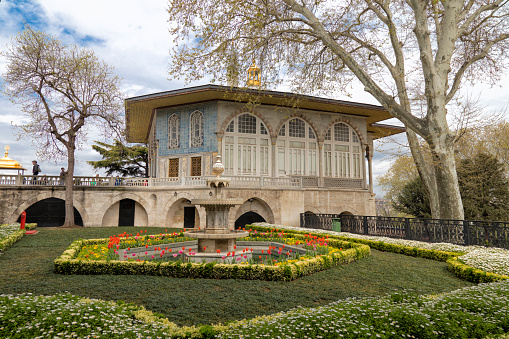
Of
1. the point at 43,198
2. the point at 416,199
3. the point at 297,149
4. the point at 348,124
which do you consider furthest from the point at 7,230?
the point at 416,199

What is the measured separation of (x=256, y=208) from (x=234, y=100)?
6.64 m

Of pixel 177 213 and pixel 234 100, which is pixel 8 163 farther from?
pixel 234 100

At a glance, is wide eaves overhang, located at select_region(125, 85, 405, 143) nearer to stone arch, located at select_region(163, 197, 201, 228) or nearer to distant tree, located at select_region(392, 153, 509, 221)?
stone arch, located at select_region(163, 197, 201, 228)

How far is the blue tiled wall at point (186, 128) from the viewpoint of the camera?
62.6 feet

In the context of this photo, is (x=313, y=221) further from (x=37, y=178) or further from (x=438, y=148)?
(x=37, y=178)

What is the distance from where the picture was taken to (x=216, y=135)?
18984 mm

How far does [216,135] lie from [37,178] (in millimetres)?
10815

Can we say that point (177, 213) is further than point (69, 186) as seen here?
Yes

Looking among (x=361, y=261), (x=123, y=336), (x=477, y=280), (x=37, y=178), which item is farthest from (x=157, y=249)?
(x=37, y=178)

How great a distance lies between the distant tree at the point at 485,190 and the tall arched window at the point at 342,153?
6.58 m

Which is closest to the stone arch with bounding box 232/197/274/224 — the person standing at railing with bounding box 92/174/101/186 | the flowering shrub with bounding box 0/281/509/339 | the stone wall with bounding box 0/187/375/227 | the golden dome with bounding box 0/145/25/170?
the stone wall with bounding box 0/187/375/227

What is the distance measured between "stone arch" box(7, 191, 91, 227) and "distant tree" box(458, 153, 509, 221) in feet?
72.4

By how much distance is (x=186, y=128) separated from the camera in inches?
784

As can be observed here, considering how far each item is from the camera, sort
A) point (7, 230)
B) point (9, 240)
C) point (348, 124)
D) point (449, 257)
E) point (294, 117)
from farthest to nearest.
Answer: point (348, 124) < point (294, 117) < point (7, 230) < point (9, 240) < point (449, 257)
